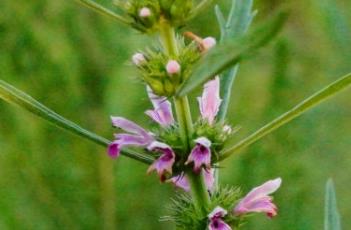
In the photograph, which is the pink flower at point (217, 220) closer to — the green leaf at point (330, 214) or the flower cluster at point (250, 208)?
the flower cluster at point (250, 208)

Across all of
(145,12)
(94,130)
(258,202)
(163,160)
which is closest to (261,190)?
(258,202)

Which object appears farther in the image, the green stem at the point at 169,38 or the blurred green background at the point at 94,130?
the blurred green background at the point at 94,130

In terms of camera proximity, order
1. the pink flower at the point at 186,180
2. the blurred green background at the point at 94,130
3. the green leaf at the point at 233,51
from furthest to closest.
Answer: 1. the blurred green background at the point at 94,130
2. the pink flower at the point at 186,180
3. the green leaf at the point at 233,51

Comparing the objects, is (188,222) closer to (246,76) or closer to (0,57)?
(0,57)

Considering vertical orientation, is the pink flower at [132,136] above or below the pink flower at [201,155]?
above

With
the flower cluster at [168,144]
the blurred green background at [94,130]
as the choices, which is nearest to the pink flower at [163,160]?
the flower cluster at [168,144]

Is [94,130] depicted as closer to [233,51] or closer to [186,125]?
[186,125]

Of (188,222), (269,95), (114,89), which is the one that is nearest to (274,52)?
(269,95)
